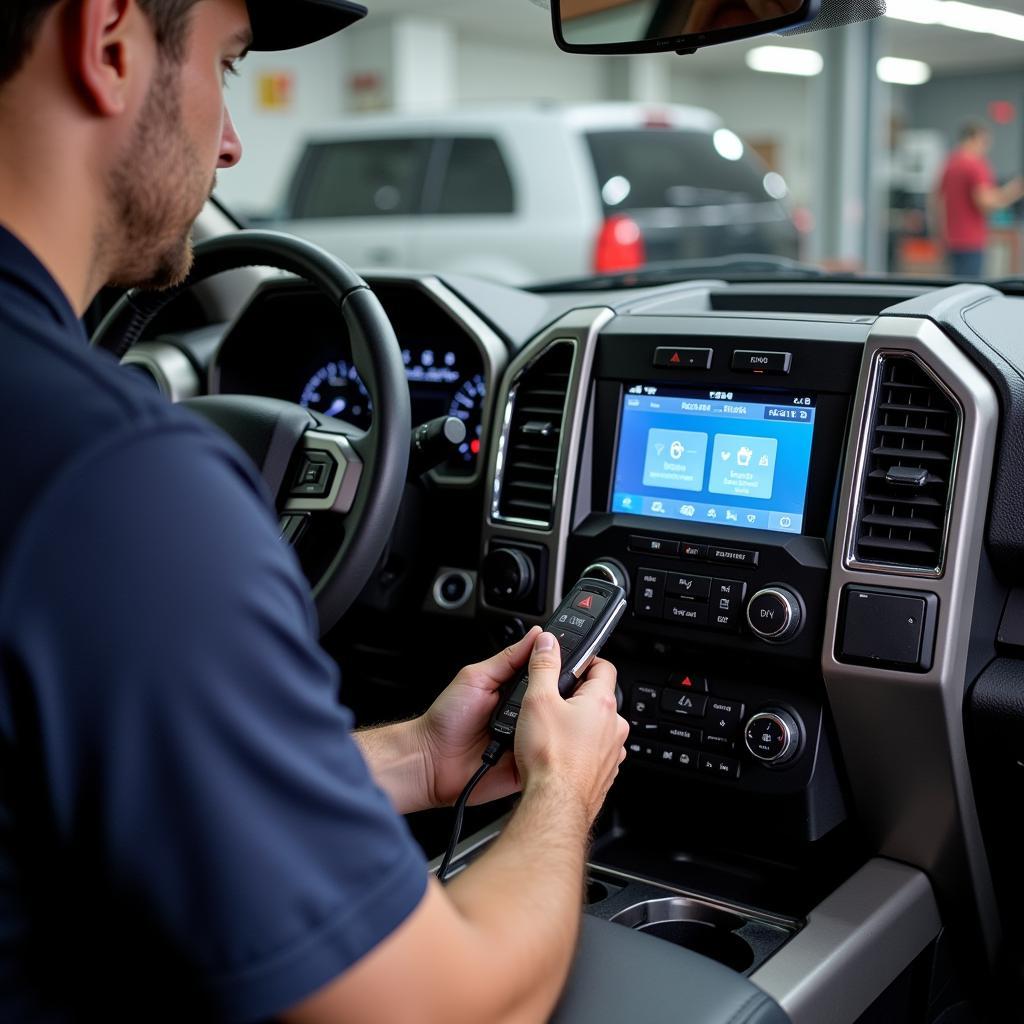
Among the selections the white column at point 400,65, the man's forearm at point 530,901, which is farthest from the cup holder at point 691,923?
the white column at point 400,65

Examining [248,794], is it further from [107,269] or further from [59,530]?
[107,269]

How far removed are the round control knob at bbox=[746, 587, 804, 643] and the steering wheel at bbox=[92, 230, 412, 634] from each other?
472 millimetres

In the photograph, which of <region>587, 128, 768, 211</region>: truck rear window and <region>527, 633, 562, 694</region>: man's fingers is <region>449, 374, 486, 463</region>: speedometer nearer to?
<region>527, 633, 562, 694</region>: man's fingers

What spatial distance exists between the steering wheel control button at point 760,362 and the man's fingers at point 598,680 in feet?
1.67

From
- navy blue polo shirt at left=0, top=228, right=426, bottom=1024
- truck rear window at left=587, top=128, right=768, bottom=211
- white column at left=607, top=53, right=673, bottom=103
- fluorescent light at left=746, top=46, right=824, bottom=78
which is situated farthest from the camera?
fluorescent light at left=746, top=46, right=824, bottom=78

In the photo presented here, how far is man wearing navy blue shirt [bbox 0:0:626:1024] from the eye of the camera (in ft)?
2.19

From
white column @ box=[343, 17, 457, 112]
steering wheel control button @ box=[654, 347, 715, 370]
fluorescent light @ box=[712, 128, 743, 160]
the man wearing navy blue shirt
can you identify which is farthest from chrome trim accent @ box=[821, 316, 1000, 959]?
white column @ box=[343, 17, 457, 112]

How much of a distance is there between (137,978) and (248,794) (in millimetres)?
160

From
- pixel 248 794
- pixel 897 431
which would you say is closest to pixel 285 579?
pixel 248 794

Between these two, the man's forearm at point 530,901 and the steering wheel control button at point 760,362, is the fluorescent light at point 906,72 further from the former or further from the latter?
the man's forearm at point 530,901

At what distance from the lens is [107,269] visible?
94cm

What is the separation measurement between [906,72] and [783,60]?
2.07 meters

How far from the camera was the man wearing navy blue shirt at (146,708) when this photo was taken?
0.67 metres

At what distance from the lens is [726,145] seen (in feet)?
21.5
